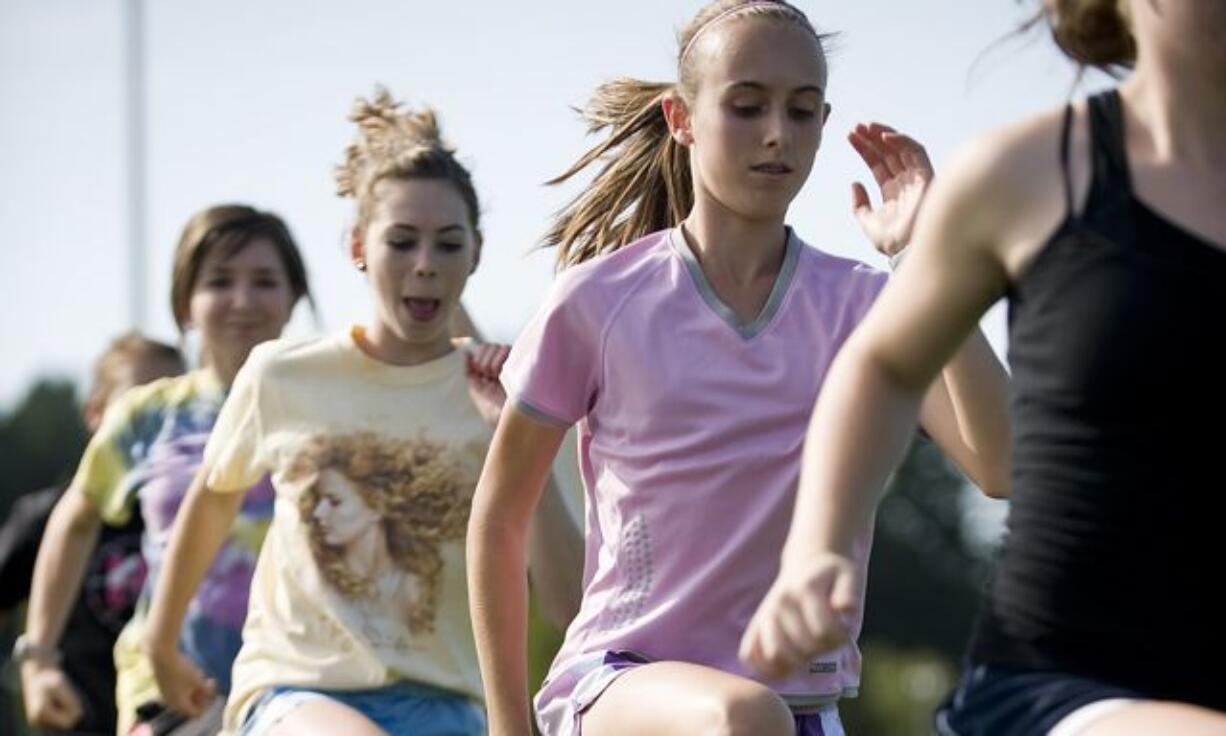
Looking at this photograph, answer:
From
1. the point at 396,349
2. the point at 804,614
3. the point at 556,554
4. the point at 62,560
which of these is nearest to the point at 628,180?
the point at 556,554

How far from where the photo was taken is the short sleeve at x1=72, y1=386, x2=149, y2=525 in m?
9.27

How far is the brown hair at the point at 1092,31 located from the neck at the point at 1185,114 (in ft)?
0.48

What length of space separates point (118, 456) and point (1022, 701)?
5930 mm

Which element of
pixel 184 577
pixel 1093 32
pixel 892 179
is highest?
pixel 1093 32

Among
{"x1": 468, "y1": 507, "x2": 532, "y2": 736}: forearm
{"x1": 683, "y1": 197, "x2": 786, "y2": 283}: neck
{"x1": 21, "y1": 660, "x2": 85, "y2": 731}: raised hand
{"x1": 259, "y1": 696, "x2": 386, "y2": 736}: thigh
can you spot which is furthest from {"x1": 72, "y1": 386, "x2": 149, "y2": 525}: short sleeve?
{"x1": 683, "y1": 197, "x2": 786, "y2": 283}: neck

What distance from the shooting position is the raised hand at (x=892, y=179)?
5422 millimetres

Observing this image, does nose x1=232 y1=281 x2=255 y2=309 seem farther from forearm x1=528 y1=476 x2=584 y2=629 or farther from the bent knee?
the bent knee

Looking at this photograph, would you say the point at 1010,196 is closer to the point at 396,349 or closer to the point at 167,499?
the point at 396,349

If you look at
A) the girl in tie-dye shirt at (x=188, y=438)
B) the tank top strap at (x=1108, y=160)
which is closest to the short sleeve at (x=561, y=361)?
the tank top strap at (x=1108, y=160)

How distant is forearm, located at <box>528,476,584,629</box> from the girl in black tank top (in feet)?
8.39

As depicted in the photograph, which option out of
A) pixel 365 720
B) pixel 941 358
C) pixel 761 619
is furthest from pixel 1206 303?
pixel 365 720

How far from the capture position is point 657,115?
6.37 meters

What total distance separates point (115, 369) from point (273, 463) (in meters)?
4.31

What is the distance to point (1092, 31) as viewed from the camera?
4012 mm
